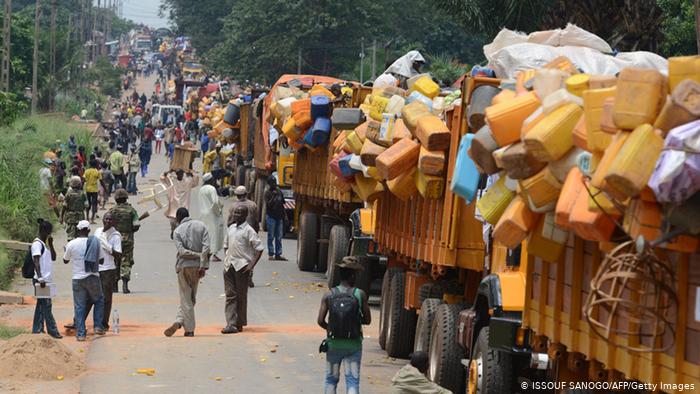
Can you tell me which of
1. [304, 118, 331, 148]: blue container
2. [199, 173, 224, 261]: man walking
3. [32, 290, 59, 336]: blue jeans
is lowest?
[32, 290, 59, 336]: blue jeans

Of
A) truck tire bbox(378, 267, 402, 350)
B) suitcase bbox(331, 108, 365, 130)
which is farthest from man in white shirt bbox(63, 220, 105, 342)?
suitcase bbox(331, 108, 365, 130)

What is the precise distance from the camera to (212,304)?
21.3 m

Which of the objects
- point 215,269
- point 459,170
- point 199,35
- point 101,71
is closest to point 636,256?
point 459,170

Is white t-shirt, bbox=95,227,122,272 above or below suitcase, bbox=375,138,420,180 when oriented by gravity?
below

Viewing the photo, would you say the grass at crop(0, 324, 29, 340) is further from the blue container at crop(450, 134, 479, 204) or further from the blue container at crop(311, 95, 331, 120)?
the blue container at crop(311, 95, 331, 120)

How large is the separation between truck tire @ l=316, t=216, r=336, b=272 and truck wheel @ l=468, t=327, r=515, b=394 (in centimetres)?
1320

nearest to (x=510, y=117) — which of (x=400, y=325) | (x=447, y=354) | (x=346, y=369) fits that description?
(x=346, y=369)

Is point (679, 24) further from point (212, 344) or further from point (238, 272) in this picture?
point (212, 344)

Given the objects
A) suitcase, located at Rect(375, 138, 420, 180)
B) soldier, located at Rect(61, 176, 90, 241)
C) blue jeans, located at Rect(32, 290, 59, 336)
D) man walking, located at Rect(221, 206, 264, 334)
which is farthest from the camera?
soldier, located at Rect(61, 176, 90, 241)

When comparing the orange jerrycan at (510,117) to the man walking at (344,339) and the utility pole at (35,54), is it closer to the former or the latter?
the man walking at (344,339)

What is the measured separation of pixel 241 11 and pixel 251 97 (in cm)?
3116

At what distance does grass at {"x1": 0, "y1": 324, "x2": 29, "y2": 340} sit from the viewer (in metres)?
17.3

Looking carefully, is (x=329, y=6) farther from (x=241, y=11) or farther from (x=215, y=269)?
(x=215, y=269)

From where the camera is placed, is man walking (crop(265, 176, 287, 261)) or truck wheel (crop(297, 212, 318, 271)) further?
man walking (crop(265, 176, 287, 261))
